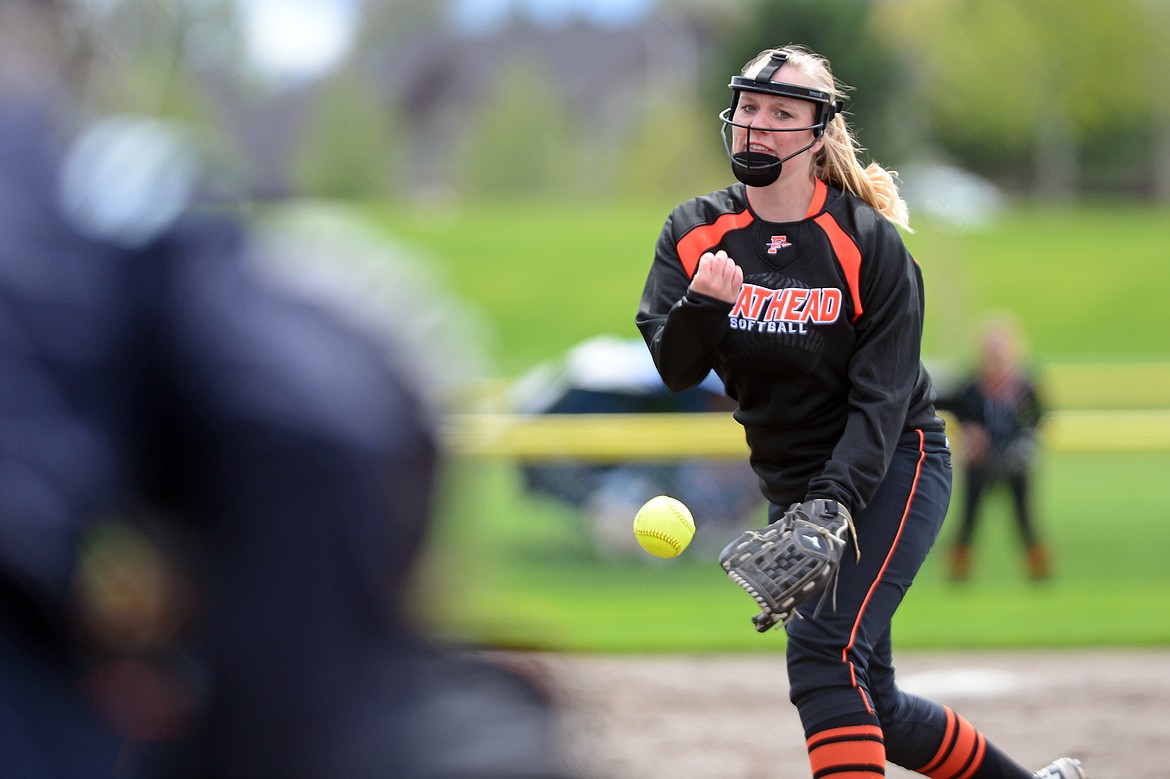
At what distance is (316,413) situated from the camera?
0.94 m

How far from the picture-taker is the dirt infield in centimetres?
593

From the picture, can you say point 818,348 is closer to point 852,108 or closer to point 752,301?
point 752,301

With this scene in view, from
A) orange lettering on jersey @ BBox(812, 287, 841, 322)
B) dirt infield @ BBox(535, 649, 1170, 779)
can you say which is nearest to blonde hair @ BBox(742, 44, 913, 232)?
orange lettering on jersey @ BBox(812, 287, 841, 322)

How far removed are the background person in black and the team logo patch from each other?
7142mm

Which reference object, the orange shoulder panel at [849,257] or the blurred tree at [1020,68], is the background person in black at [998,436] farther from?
the blurred tree at [1020,68]

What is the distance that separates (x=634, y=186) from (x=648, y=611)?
144ft

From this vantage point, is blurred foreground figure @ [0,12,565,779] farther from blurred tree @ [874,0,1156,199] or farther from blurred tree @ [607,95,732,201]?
blurred tree @ [607,95,732,201]

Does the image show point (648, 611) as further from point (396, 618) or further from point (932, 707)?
point (396, 618)

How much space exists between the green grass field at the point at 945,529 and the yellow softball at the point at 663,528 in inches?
14.9

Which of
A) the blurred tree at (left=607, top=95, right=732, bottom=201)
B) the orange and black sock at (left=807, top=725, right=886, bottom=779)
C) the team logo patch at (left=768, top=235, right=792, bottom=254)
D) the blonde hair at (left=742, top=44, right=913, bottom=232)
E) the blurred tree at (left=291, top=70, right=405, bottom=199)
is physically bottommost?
the orange and black sock at (left=807, top=725, right=886, bottom=779)

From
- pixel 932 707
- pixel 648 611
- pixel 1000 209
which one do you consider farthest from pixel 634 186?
pixel 932 707

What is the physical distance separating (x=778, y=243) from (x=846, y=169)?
1.03ft

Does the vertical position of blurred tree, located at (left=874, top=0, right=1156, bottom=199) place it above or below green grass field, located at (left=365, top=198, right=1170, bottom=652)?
above

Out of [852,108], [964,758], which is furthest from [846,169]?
[852,108]
